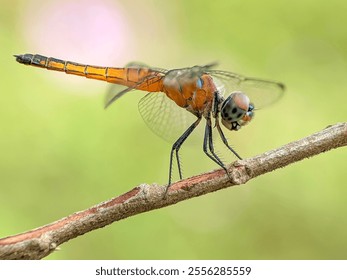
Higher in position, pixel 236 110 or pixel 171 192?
pixel 236 110

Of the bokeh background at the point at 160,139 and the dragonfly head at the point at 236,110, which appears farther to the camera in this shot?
the bokeh background at the point at 160,139

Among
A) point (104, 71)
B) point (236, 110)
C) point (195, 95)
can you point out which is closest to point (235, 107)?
point (236, 110)

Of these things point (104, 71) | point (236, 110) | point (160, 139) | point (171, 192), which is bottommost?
point (171, 192)

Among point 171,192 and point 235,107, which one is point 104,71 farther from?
point 171,192

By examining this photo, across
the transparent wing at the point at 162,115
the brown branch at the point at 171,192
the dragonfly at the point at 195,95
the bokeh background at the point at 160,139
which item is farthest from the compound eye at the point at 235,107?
the bokeh background at the point at 160,139

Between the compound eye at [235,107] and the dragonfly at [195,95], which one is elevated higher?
the dragonfly at [195,95]

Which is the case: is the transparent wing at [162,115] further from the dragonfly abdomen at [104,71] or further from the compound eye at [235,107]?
the compound eye at [235,107]
